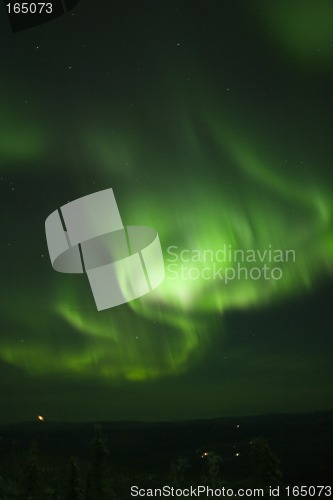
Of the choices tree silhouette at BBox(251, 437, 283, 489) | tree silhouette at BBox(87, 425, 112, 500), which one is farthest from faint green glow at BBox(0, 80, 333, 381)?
tree silhouette at BBox(251, 437, 283, 489)

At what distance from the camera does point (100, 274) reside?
3.59m

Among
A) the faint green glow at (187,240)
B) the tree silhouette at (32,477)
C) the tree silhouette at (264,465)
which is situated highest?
the faint green glow at (187,240)

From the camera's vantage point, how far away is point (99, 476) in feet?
11.8

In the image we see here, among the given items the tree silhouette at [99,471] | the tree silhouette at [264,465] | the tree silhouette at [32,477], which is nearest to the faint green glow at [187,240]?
the tree silhouette at [99,471]

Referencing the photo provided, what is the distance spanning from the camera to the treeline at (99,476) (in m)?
3.58

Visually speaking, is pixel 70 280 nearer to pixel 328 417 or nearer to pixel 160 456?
pixel 160 456

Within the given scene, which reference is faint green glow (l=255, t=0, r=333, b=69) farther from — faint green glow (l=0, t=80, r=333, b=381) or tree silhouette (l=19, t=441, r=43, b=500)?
tree silhouette (l=19, t=441, r=43, b=500)

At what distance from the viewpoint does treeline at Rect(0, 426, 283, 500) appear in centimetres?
358

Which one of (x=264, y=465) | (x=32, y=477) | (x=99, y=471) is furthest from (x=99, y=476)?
(x=264, y=465)

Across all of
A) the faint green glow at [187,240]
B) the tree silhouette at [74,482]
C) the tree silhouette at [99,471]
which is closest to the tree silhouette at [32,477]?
the tree silhouette at [74,482]

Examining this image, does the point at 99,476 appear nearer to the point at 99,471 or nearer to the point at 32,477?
the point at 99,471

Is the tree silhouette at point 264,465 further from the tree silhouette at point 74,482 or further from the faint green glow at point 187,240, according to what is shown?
the tree silhouette at point 74,482

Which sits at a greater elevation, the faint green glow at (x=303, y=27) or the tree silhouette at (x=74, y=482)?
the faint green glow at (x=303, y=27)

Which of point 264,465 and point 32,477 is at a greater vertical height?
point 32,477
